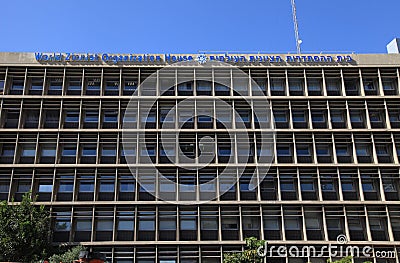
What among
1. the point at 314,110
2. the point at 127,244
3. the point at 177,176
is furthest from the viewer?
the point at 314,110

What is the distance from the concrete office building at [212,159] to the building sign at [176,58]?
0.10 metres

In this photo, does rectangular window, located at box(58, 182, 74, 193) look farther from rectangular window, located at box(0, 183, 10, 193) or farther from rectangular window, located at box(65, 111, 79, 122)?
rectangular window, located at box(65, 111, 79, 122)

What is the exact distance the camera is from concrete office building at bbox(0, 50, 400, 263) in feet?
122

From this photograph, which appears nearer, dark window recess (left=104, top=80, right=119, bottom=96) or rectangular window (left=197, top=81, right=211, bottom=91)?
dark window recess (left=104, top=80, right=119, bottom=96)

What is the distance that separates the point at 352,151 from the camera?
40281 mm

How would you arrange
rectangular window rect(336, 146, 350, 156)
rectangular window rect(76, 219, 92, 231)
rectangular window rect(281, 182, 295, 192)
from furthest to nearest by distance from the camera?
rectangular window rect(336, 146, 350, 156)
rectangular window rect(281, 182, 295, 192)
rectangular window rect(76, 219, 92, 231)

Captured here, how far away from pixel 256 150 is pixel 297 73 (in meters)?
8.90

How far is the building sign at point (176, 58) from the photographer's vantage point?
4212 centimetres

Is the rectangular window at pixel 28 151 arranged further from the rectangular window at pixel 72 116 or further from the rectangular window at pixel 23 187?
the rectangular window at pixel 72 116

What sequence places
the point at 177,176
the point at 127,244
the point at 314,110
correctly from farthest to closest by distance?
the point at 314,110, the point at 177,176, the point at 127,244

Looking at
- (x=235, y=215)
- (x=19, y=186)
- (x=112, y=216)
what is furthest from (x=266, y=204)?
(x=19, y=186)

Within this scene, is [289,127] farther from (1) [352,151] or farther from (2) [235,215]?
(2) [235,215]

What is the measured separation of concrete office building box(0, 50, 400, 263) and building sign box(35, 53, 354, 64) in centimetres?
10

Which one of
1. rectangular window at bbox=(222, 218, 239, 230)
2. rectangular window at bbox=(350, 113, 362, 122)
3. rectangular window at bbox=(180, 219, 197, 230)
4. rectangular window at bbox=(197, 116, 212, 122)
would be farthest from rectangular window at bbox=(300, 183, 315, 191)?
rectangular window at bbox=(197, 116, 212, 122)
